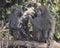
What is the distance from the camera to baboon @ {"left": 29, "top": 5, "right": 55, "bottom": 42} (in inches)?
198

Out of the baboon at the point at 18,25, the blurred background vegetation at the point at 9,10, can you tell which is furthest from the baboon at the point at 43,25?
the blurred background vegetation at the point at 9,10

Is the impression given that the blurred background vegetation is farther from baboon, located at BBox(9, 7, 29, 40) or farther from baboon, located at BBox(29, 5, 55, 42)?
baboon, located at BBox(29, 5, 55, 42)

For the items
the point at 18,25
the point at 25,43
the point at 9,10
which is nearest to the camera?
the point at 25,43

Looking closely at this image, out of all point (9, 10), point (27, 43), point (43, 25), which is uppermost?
point (9, 10)

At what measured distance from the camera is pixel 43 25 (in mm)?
5125

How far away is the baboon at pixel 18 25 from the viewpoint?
16.5 ft

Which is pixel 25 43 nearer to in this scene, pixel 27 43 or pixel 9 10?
pixel 27 43

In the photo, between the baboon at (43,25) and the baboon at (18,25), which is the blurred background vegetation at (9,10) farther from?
the baboon at (43,25)

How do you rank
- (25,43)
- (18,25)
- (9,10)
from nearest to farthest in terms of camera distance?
(25,43), (18,25), (9,10)

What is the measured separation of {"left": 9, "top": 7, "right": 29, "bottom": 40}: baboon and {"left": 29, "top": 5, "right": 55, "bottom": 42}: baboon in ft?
0.56

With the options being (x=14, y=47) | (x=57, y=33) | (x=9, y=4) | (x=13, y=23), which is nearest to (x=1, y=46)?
(x=14, y=47)

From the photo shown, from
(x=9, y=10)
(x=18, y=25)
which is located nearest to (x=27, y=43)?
(x=18, y=25)

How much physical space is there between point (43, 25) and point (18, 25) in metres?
0.52

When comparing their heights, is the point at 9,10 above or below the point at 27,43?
above
